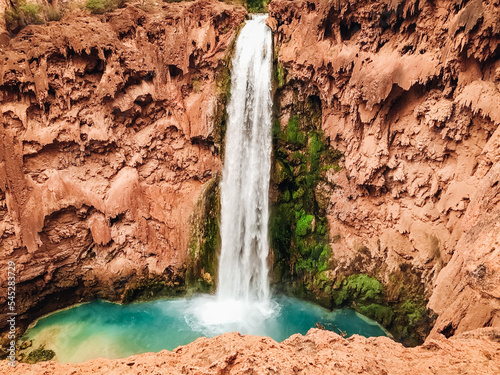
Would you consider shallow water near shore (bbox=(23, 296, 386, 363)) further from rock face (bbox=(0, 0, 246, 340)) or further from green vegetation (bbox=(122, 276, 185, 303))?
rock face (bbox=(0, 0, 246, 340))

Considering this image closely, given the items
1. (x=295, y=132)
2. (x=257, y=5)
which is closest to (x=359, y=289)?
(x=295, y=132)

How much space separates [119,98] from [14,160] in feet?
15.0

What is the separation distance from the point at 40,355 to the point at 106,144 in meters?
8.03

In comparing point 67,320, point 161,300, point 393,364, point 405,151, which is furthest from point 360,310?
point 67,320

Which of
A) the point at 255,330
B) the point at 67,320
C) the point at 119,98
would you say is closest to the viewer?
the point at 255,330

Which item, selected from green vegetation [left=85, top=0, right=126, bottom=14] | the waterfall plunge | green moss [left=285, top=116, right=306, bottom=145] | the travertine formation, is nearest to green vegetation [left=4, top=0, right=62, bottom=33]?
the travertine formation

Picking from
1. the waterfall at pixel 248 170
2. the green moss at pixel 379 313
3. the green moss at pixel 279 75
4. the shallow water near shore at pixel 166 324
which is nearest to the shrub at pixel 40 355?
the shallow water near shore at pixel 166 324

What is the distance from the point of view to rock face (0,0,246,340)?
460 inches

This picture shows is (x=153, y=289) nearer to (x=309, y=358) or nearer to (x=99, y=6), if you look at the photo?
(x=309, y=358)

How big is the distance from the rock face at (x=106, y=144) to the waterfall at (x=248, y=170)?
88 centimetres

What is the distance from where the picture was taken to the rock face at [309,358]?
11.3 ft

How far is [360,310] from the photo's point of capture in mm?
12273

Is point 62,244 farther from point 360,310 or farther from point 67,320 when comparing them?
point 360,310

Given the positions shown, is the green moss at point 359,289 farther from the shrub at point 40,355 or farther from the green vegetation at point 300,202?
the shrub at point 40,355
